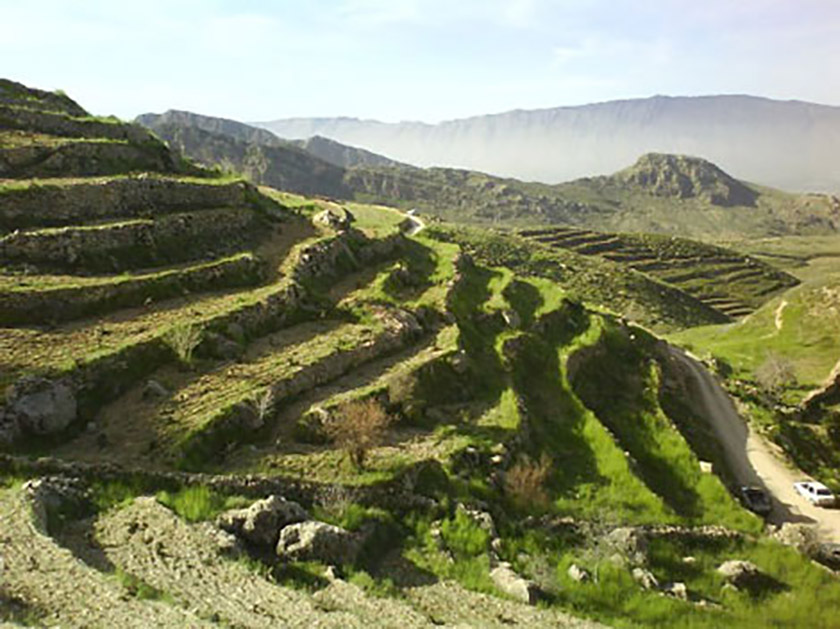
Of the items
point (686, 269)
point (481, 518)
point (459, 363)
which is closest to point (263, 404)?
point (481, 518)

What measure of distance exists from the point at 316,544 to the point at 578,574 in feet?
29.0

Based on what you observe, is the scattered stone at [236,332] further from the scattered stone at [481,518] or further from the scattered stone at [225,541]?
the scattered stone at [225,541]

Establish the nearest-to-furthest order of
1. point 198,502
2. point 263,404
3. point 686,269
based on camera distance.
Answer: point 198,502, point 263,404, point 686,269

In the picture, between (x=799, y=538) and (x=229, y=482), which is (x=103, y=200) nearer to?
(x=229, y=482)

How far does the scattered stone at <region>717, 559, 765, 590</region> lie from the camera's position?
24922 millimetres

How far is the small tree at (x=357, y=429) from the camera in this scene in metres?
24.2

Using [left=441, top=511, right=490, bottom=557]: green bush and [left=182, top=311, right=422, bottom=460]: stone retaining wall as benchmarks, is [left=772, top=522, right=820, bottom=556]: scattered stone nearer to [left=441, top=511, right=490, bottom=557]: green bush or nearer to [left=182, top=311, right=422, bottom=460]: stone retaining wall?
[left=441, top=511, right=490, bottom=557]: green bush

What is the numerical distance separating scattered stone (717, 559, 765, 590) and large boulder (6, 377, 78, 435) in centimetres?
2518

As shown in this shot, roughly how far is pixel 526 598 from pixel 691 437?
1044 inches

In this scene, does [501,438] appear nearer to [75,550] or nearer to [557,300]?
[75,550]

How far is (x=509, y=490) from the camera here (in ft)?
87.1

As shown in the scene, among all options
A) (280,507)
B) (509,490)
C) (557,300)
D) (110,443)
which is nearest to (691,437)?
(557,300)

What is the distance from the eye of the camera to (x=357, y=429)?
24391 mm

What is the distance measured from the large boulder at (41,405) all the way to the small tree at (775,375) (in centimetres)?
5760
